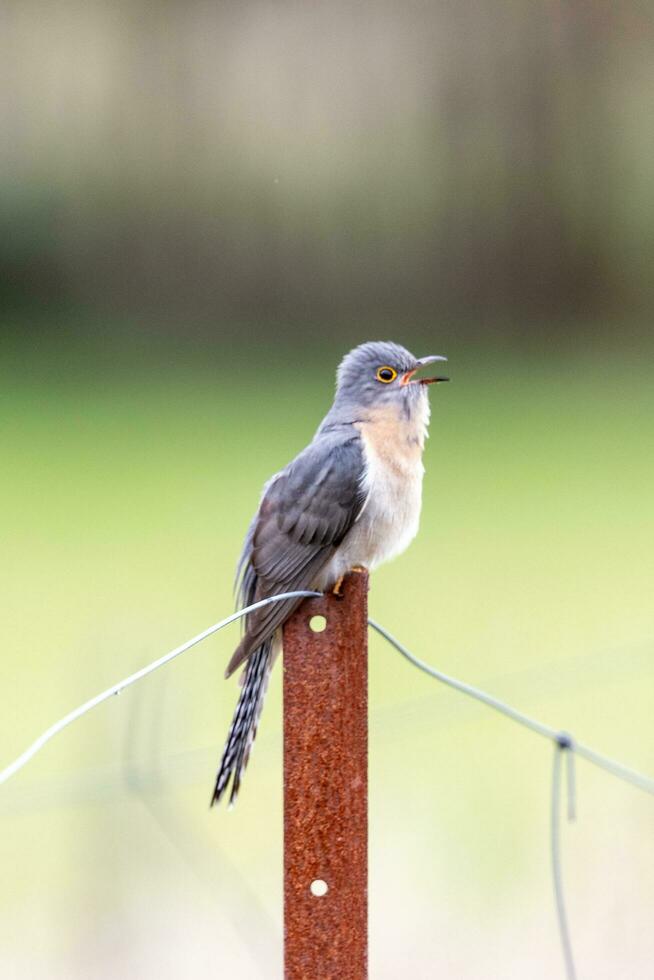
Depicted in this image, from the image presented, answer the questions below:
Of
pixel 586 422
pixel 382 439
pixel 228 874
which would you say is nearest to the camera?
pixel 382 439

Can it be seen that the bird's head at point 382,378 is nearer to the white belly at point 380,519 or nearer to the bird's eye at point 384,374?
the bird's eye at point 384,374

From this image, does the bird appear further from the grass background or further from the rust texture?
the grass background

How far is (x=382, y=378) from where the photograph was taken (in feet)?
10.8

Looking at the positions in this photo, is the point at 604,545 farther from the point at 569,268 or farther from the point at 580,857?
the point at 569,268

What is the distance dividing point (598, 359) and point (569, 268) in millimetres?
1713

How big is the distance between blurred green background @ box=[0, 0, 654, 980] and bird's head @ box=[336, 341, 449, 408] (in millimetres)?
2542

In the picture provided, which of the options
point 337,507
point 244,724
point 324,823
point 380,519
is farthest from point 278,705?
point 324,823

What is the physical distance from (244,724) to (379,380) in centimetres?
115

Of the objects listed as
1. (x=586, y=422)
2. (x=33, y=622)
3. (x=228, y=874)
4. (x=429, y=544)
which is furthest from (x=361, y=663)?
(x=586, y=422)

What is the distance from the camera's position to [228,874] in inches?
208

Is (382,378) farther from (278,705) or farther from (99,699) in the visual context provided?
(278,705)

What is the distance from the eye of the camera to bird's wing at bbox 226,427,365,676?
2.69 m

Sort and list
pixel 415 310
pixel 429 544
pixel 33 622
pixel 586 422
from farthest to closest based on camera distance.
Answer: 1. pixel 415 310
2. pixel 586 422
3. pixel 429 544
4. pixel 33 622

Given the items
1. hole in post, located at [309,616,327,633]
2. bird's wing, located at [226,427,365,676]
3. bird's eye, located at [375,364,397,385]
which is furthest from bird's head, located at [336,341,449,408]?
hole in post, located at [309,616,327,633]
